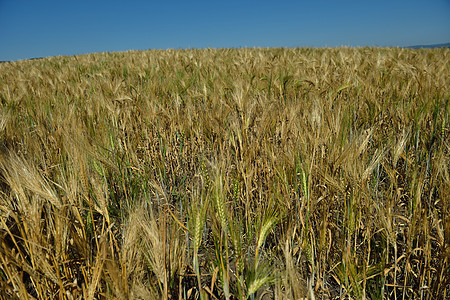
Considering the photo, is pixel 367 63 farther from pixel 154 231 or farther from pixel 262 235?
pixel 154 231

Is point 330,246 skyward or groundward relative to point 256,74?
groundward

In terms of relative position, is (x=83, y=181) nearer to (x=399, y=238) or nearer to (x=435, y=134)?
(x=399, y=238)

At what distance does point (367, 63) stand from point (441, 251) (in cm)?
334

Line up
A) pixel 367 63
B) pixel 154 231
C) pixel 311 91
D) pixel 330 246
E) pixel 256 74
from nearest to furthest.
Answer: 1. pixel 154 231
2. pixel 330 246
3. pixel 311 91
4. pixel 256 74
5. pixel 367 63

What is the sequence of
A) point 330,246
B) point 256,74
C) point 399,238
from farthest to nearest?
point 256,74 → point 399,238 → point 330,246

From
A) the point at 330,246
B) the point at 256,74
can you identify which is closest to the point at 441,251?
the point at 330,246

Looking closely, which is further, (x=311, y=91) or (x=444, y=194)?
(x=311, y=91)

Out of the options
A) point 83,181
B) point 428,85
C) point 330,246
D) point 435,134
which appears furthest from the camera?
point 428,85

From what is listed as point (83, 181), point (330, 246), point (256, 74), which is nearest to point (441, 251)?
point (330, 246)

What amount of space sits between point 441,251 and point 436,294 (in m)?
0.14

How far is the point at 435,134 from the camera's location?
5.30 ft

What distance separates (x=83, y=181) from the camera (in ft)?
3.14

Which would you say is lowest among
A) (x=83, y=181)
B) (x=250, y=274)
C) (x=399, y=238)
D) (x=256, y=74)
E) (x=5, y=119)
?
(x=399, y=238)

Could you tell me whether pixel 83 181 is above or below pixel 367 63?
below
